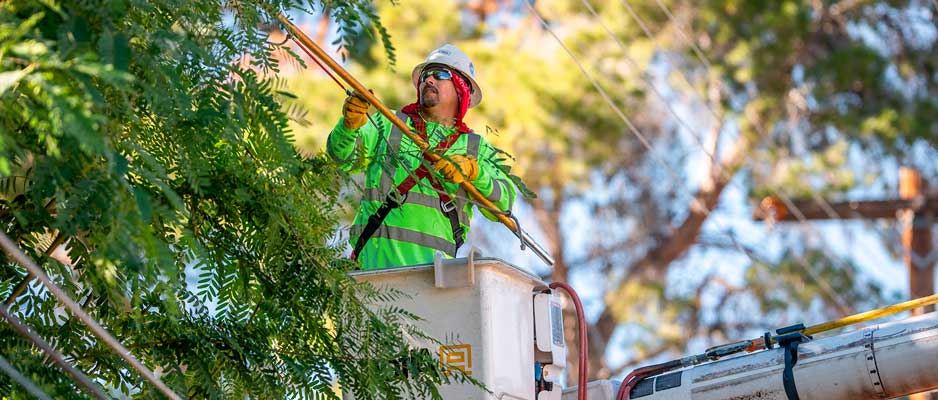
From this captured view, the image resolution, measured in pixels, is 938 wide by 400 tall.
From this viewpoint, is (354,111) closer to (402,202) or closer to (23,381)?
(402,202)

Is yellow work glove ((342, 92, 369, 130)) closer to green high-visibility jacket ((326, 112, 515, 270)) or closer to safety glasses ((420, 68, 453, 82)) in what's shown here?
green high-visibility jacket ((326, 112, 515, 270))

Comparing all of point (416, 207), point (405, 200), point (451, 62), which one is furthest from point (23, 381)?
point (451, 62)

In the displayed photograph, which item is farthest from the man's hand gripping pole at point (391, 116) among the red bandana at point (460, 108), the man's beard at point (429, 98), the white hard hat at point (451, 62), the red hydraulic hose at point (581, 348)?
the white hard hat at point (451, 62)

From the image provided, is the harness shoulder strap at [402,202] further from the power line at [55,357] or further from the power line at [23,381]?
the power line at [23,381]

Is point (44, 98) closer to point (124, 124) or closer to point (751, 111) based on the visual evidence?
point (124, 124)

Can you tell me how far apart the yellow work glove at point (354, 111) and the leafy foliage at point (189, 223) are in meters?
0.36

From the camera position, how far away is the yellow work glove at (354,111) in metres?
5.61

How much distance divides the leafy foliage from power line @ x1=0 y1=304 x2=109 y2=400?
5 cm

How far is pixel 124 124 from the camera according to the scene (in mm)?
4336

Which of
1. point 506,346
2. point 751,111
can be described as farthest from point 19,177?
point 751,111

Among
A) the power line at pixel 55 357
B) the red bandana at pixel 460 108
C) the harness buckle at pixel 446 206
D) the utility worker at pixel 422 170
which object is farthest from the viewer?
the red bandana at pixel 460 108

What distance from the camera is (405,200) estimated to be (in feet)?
20.2

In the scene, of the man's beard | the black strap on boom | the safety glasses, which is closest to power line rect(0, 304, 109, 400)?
the man's beard

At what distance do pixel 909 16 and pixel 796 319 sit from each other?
415cm
